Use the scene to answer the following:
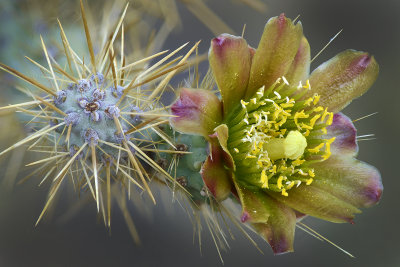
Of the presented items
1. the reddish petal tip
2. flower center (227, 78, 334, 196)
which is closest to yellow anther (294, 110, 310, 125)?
flower center (227, 78, 334, 196)

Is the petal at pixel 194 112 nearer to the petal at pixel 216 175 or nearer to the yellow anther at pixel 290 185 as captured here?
the petal at pixel 216 175

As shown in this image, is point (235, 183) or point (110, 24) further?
point (110, 24)

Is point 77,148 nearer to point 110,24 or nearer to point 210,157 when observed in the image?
point 210,157

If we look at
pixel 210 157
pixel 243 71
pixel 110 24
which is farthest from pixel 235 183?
pixel 110 24

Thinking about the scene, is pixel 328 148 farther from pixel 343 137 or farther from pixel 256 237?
pixel 256 237

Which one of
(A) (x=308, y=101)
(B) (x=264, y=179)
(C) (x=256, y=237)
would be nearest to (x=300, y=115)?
(A) (x=308, y=101)

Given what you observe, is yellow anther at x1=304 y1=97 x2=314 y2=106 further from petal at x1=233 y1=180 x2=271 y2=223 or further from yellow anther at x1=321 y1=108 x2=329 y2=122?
petal at x1=233 y1=180 x2=271 y2=223

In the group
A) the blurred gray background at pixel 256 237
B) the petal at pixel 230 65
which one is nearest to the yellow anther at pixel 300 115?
the petal at pixel 230 65
